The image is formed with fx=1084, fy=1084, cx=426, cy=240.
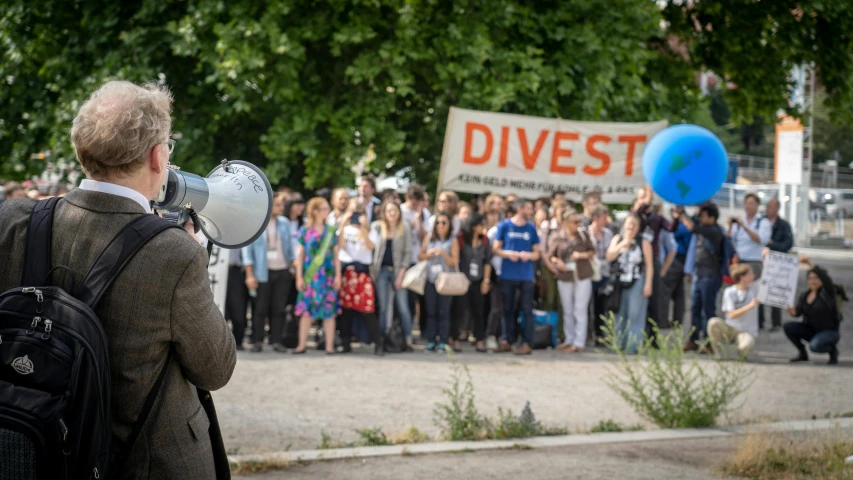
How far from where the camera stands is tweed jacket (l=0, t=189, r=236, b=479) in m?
2.76

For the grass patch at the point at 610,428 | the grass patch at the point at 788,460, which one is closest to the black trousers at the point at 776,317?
the grass patch at the point at 610,428

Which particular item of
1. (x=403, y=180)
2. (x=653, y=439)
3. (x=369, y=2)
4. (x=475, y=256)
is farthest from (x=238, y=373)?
(x=403, y=180)

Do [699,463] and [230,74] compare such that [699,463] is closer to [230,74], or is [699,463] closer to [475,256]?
[475,256]

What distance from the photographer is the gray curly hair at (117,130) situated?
2.75m

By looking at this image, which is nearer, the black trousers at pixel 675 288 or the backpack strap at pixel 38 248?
the backpack strap at pixel 38 248

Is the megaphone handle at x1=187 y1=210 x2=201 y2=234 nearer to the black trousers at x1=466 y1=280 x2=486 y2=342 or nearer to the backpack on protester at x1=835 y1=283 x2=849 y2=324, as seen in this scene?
the black trousers at x1=466 y1=280 x2=486 y2=342

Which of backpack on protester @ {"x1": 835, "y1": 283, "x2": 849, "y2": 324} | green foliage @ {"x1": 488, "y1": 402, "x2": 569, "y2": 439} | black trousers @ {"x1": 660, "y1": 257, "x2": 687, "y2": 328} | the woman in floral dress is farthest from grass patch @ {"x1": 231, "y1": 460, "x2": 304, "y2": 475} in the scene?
black trousers @ {"x1": 660, "y1": 257, "x2": 687, "y2": 328}

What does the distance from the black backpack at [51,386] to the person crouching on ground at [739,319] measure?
10.1 meters

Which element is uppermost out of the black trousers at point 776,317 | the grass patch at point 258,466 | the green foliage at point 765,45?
the green foliage at point 765,45

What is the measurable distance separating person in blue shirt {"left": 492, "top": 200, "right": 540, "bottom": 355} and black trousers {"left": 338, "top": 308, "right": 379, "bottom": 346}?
60.2 inches

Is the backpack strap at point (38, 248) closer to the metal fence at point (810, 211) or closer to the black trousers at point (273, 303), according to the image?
the black trousers at point (273, 303)

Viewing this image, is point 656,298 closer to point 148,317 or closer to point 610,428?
point 610,428

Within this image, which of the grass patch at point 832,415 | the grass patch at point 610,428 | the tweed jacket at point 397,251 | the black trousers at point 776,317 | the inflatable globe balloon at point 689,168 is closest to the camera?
the grass patch at point 610,428

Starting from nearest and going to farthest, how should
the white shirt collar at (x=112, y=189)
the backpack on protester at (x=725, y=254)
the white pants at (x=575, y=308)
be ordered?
the white shirt collar at (x=112, y=189) → the white pants at (x=575, y=308) → the backpack on protester at (x=725, y=254)
